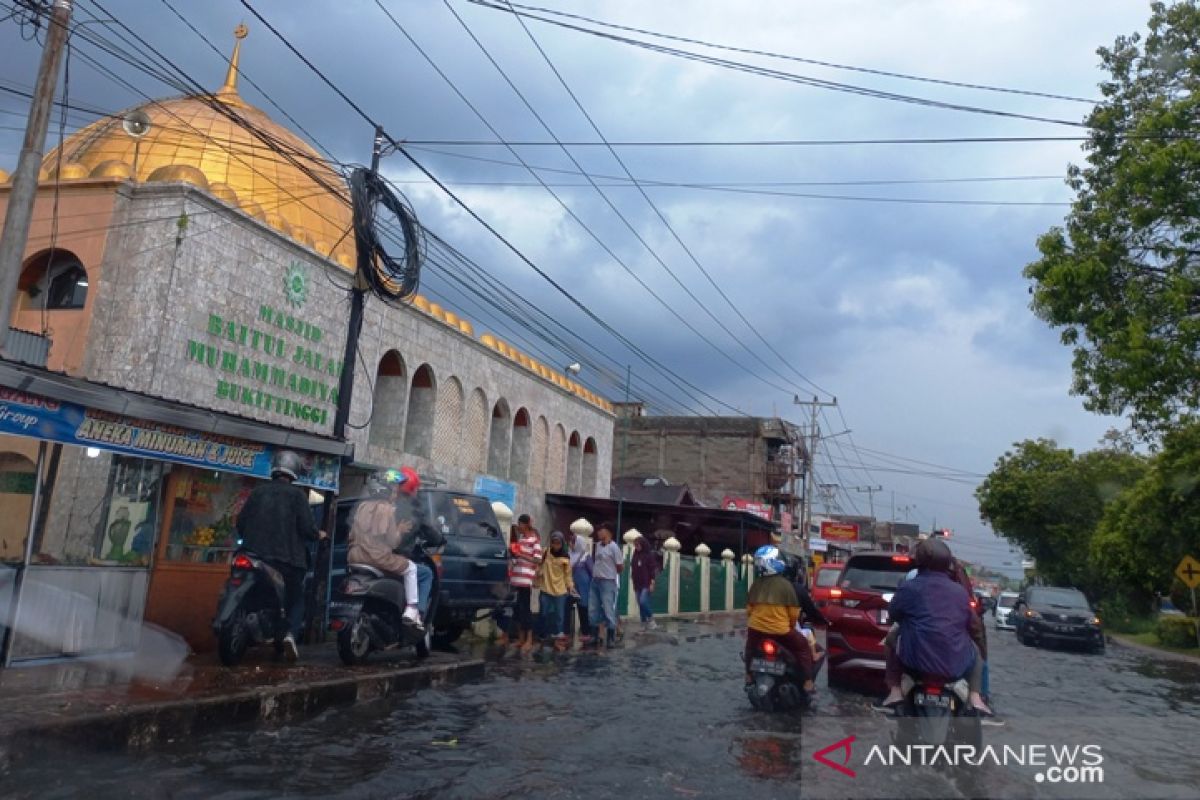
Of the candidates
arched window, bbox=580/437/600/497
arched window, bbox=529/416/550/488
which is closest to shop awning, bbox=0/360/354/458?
arched window, bbox=529/416/550/488

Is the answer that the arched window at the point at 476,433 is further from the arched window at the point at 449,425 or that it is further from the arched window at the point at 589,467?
the arched window at the point at 589,467

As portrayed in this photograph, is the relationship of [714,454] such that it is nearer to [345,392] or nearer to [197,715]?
[345,392]

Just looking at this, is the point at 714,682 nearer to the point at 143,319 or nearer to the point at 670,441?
the point at 143,319

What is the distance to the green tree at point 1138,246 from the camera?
14.7 m

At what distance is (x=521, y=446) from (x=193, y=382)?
13.8 meters

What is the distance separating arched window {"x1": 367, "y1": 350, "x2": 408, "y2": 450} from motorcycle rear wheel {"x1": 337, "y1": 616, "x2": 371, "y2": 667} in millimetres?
12926

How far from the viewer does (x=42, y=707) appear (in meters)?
5.51

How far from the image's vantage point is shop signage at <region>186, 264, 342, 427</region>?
1595cm

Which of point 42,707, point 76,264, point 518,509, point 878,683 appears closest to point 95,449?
point 42,707

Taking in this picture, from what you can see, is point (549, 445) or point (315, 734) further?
point (549, 445)

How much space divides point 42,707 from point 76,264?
13.3m

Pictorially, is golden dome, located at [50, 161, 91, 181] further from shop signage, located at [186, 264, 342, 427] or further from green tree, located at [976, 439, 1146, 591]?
green tree, located at [976, 439, 1146, 591]

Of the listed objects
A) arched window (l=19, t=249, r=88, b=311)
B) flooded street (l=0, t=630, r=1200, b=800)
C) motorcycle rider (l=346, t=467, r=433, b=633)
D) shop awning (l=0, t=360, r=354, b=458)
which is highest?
arched window (l=19, t=249, r=88, b=311)

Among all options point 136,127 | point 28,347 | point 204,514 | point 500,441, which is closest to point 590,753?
point 204,514
